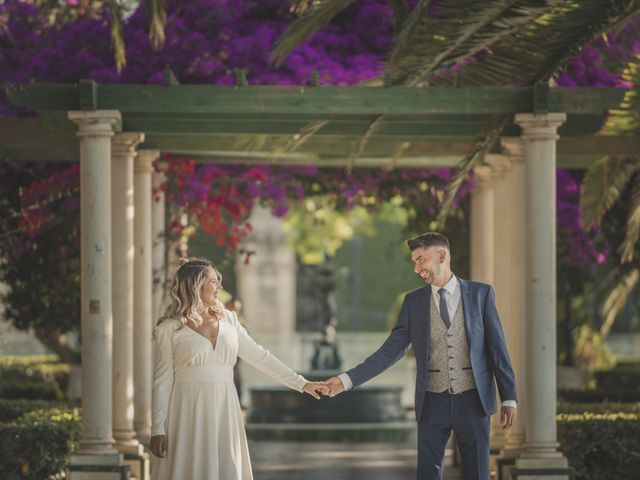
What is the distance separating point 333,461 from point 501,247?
3.69m

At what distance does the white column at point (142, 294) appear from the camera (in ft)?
45.0

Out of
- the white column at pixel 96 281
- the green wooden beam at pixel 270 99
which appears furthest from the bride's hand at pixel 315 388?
the green wooden beam at pixel 270 99

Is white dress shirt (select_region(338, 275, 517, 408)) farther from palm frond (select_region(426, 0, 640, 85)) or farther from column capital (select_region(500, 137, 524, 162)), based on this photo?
column capital (select_region(500, 137, 524, 162))

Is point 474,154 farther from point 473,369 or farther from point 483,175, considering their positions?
point 473,369

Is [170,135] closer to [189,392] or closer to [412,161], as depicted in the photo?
[412,161]

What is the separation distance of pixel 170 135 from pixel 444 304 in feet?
16.4

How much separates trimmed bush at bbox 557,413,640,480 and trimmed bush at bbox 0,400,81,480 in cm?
447

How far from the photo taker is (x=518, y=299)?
1302cm

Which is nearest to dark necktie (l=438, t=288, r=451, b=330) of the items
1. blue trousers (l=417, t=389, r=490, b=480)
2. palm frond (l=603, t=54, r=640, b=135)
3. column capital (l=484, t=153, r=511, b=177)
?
blue trousers (l=417, t=389, r=490, b=480)

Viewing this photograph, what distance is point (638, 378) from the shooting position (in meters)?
22.5

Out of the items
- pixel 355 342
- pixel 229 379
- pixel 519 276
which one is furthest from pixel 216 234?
pixel 355 342

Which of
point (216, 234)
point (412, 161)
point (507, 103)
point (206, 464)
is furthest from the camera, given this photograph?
point (216, 234)

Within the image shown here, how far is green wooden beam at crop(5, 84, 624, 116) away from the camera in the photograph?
1121 cm

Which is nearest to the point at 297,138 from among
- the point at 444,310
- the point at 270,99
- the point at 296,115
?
the point at 296,115
